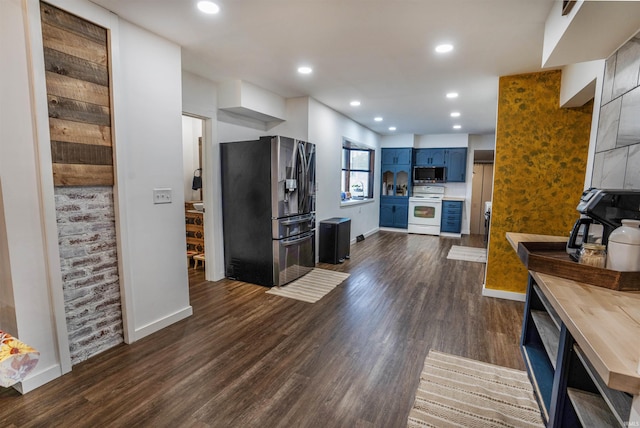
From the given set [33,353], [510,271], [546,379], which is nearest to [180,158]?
[33,353]

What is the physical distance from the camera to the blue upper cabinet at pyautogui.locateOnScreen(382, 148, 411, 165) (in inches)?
314

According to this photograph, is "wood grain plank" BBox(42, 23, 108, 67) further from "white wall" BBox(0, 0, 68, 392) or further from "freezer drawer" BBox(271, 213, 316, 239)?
"freezer drawer" BBox(271, 213, 316, 239)

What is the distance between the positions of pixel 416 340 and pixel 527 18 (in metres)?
2.64

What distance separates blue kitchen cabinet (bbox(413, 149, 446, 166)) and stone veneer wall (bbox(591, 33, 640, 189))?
5.81 m

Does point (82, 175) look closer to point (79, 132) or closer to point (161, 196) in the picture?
point (79, 132)

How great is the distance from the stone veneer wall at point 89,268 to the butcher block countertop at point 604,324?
2840mm

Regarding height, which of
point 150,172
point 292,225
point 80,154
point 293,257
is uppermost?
point 80,154

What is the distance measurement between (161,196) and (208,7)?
60.2 inches

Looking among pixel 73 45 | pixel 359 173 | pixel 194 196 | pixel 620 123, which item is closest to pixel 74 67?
pixel 73 45

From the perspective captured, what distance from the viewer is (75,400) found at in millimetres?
1855

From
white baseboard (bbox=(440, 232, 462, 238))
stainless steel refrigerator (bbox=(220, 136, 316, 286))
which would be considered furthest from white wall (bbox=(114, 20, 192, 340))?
white baseboard (bbox=(440, 232, 462, 238))

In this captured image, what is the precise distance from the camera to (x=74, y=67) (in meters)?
2.07

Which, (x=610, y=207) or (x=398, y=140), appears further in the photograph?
(x=398, y=140)

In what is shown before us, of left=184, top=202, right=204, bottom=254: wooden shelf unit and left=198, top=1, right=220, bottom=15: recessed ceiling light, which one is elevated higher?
left=198, top=1, right=220, bottom=15: recessed ceiling light
